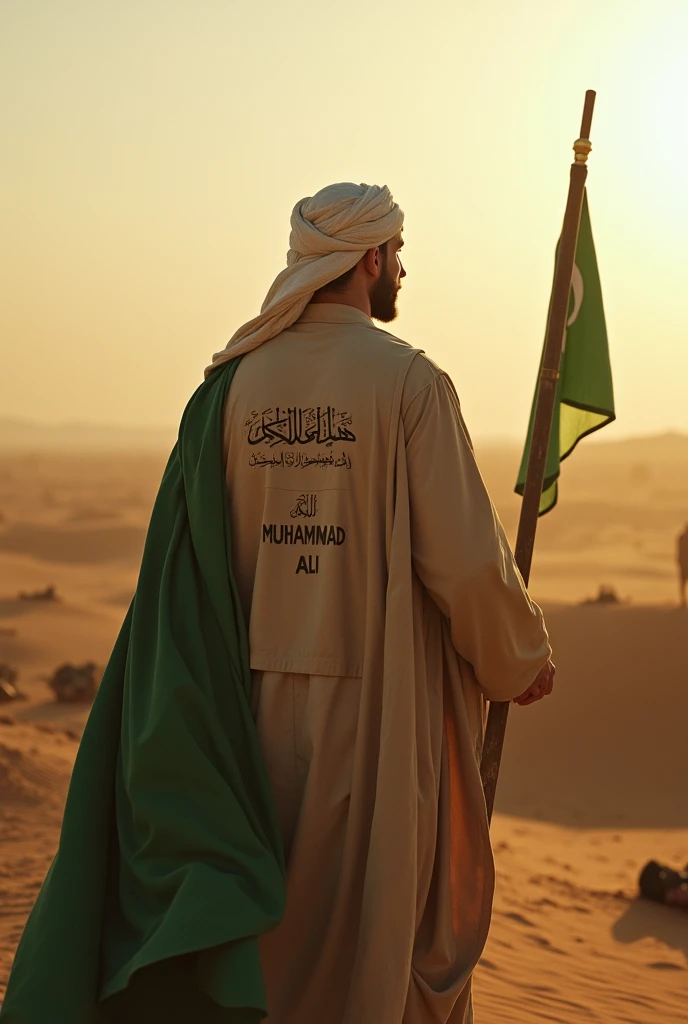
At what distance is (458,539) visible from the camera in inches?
142

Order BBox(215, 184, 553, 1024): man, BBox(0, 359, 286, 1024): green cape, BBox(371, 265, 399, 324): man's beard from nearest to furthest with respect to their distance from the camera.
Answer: BBox(0, 359, 286, 1024): green cape < BBox(215, 184, 553, 1024): man < BBox(371, 265, 399, 324): man's beard

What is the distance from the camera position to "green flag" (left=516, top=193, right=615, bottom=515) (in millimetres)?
4965

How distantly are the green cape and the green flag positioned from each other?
5.04ft

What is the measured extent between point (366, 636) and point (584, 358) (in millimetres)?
1796

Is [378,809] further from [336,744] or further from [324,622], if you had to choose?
[324,622]

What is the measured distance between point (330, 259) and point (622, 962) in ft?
16.9

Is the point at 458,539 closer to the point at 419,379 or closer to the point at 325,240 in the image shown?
the point at 419,379

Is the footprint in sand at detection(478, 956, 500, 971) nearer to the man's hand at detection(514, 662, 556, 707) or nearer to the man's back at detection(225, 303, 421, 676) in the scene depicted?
the man's hand at detection(514, 662, 556, 707)

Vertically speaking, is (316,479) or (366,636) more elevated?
(316,479)

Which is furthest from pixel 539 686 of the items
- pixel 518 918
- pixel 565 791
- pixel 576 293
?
pixel 565 791

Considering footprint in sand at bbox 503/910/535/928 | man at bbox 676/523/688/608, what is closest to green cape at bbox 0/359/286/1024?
footprint in sand at bbox 503/910/535/928

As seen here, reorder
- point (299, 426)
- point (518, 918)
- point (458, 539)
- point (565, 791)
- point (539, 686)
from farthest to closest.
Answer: point (565, 791) < point (518, 918) < point (539, 686) < point (299, 426) < point (458, 539)

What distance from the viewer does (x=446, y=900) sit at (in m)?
3.67

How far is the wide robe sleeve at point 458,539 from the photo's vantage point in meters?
3.60
